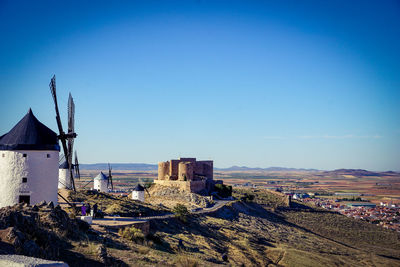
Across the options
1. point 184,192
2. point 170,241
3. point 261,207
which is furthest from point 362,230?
point 170,241

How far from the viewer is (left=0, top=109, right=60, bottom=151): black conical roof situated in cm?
1852

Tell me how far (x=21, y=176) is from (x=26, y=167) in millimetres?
491

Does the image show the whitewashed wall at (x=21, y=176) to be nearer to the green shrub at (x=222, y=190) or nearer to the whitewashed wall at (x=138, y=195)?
the whitewashed wall at (x=138, y=195)

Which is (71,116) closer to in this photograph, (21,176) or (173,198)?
(21,176)

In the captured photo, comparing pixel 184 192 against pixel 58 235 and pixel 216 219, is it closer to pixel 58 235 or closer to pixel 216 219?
pixel 216 219

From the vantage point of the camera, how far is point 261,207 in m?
51.9

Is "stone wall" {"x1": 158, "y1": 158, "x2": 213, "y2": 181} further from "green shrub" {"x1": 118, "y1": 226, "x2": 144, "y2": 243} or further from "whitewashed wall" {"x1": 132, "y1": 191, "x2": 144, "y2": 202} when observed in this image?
"green shrub" {"x1": 118, "y1": 226, "x2": 144, "y2": 243}

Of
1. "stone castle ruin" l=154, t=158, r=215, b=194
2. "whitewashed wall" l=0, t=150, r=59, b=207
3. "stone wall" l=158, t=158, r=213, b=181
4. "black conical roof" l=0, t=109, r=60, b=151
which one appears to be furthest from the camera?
"stone wall" l=158, t=158, r=213, b=181

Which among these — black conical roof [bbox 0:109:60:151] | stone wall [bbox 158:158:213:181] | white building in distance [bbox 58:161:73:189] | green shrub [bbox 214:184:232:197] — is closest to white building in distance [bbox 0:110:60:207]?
black conical roof [bbox 0:109:60:151]

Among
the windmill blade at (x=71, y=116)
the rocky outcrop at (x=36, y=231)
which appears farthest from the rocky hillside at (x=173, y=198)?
the rocky outcrop at (x=36, y=231)

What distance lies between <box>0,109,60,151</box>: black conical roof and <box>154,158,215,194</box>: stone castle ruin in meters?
28.0

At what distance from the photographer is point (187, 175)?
159 ft

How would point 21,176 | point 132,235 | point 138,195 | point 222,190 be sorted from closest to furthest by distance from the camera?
point 132,235, point 21,176, point 138,195, point 222,190

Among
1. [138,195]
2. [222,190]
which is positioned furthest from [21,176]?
[222,190]
